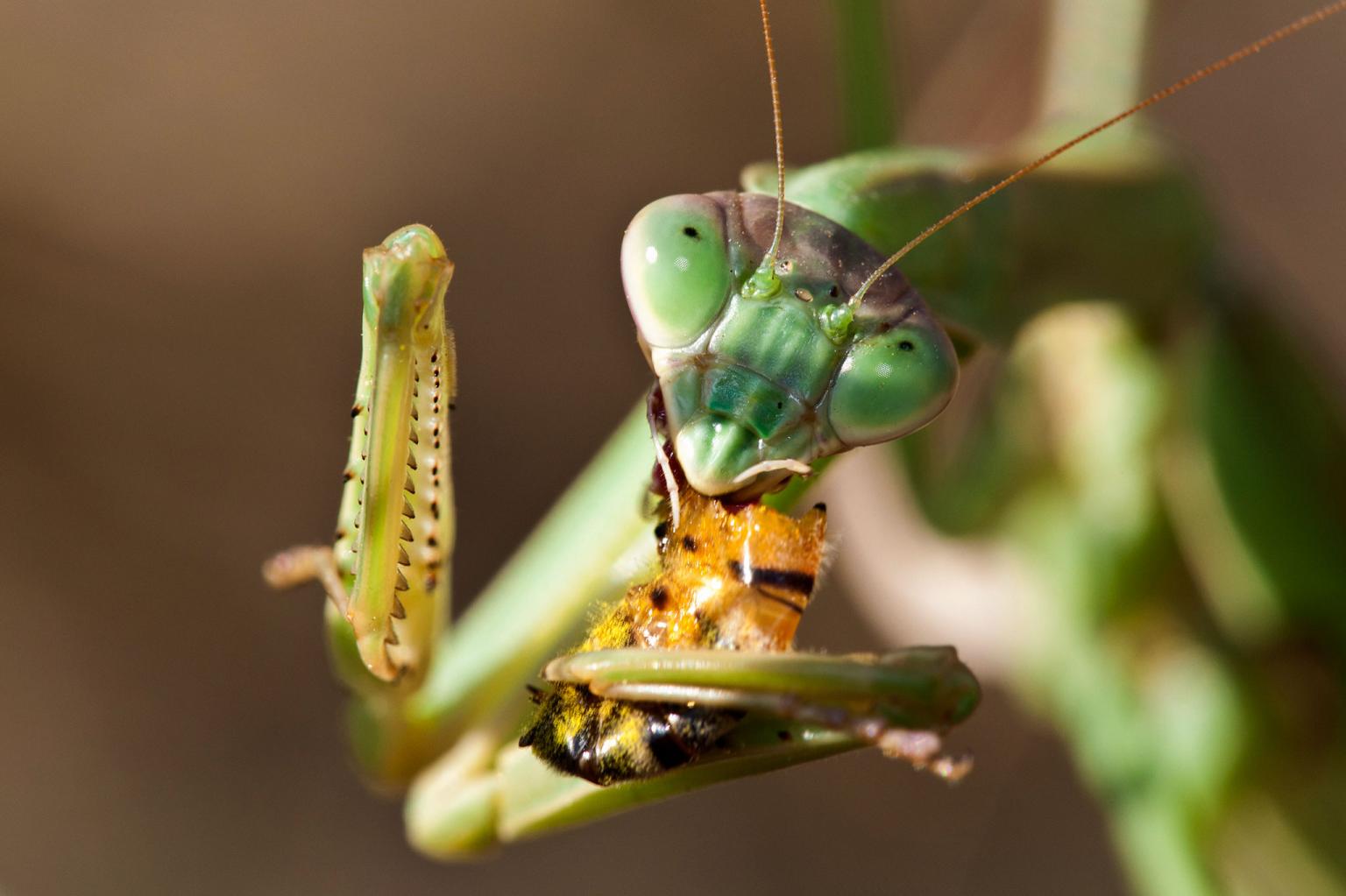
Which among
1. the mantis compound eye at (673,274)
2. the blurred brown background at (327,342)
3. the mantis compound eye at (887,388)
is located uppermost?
the mantis compound eye at (673,274)

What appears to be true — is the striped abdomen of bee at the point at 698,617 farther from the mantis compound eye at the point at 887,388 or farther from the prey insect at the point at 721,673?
the mantis compound eye at the point at 887,388

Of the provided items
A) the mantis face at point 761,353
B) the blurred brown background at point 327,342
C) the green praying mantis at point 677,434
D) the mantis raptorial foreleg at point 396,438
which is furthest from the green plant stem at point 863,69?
the blurred brown background at point 327,342

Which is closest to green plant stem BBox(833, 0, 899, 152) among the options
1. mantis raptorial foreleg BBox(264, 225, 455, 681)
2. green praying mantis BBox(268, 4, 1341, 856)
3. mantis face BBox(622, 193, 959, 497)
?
green praying mantis BBox(268, 4, 1341, 856)

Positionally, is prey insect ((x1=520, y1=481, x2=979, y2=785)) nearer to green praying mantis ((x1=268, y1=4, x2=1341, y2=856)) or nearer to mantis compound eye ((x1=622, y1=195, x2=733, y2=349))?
green praying mantis ((x1=268, y1=4, x2=1341, y2=856))

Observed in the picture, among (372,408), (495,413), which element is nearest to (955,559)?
(495,413)

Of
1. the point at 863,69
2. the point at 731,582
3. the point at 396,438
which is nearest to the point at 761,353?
the point at 731,582

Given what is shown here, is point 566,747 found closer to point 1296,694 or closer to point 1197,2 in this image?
point 1296,694

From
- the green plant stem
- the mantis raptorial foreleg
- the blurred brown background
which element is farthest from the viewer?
the blurred brown background
